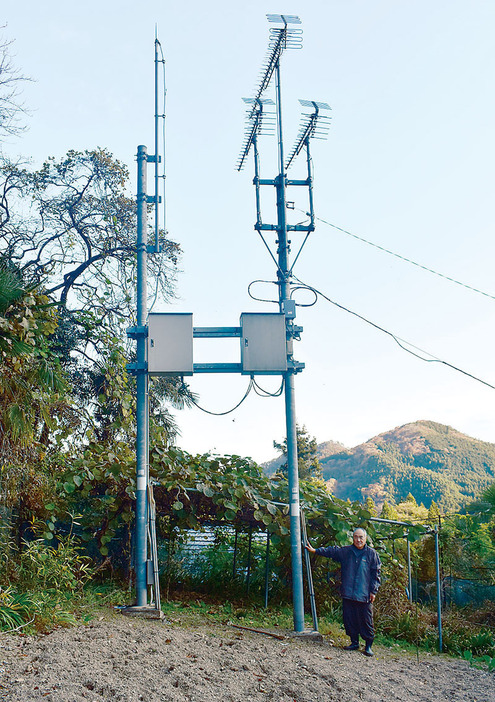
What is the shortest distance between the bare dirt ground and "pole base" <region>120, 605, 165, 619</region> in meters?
0.25

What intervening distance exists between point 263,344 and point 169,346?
3.80 feet

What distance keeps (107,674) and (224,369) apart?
3.84 meters

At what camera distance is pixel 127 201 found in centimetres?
1541

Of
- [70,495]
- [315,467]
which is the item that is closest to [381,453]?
[315,467]

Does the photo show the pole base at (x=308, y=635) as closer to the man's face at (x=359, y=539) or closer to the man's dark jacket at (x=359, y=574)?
the man's dark jacket at (x=359, y=574)

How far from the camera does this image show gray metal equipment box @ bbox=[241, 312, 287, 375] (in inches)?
311

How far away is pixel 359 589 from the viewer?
7.10m

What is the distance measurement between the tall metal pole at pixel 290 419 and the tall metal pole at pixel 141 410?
1.76m

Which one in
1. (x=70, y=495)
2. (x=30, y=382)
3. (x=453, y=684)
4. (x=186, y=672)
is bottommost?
(x=453, y=684)

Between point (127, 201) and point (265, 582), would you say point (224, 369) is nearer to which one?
point (265, 582)

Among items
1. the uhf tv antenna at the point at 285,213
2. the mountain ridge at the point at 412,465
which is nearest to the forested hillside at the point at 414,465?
the mountain ridge at the point at 412,465

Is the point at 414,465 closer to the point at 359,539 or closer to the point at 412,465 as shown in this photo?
the point at 412,465

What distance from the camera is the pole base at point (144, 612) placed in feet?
24.0

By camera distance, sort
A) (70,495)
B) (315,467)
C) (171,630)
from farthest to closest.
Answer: (315,467), (70,495), (171,630)
